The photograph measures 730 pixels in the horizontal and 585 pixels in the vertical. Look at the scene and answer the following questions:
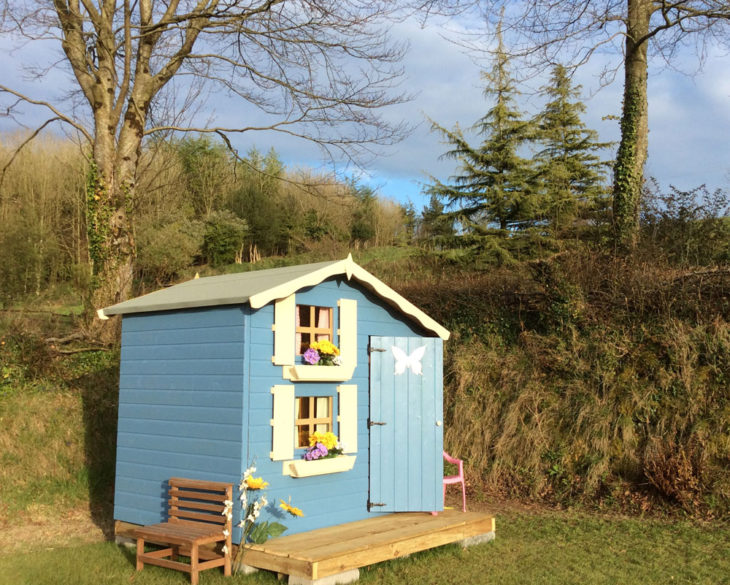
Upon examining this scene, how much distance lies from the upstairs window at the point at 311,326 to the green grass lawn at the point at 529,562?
6.88 feet

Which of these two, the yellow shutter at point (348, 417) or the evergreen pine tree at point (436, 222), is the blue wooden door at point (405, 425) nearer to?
the yellow shutter at point (348, 417)

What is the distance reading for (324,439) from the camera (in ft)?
21.0

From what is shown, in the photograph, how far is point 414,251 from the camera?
1880 cm

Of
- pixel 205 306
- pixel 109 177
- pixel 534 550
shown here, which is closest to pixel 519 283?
pixel 534 550

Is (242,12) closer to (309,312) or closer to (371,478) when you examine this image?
(309,312)


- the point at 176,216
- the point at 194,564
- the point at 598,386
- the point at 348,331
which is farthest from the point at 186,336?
the point at 176,216

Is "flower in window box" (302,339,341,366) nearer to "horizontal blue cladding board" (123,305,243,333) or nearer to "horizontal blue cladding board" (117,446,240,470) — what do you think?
"horizontal blue cladding board" (123,305,243,333)

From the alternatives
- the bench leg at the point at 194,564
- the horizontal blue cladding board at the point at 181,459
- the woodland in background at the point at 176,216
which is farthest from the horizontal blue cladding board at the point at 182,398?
the woodland in background at the point at 176,216

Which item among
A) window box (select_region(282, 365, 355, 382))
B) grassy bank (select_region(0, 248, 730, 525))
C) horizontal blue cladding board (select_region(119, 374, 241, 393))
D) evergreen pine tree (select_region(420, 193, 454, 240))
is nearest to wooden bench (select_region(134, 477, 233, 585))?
horizontal blue cladding board (select_region(119, 374, 241, 393))

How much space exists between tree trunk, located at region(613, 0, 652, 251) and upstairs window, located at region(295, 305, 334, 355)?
801cm

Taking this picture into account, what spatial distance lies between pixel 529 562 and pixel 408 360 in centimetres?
228

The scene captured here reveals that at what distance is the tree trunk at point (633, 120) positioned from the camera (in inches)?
513

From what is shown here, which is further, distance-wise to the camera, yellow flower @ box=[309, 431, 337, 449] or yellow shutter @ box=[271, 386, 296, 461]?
yellow flower @ box=[309, 431, 337, 449]

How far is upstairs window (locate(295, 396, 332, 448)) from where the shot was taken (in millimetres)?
6468
